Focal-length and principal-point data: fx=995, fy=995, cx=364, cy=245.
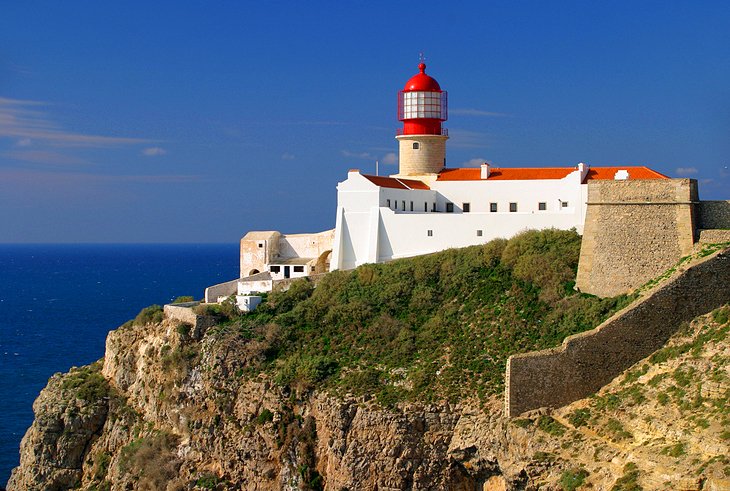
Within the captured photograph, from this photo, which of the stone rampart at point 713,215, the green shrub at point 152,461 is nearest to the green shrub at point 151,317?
the green shrub at point 152,461

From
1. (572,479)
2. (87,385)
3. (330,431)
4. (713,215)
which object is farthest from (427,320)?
(87,385)

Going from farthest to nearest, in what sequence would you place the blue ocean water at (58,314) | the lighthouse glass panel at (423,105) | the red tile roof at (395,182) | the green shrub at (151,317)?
the blue ocean water at (58,314)
the lighthouse glass panel at (423,105)
the red tile roof at (395,182)
the green shrub at (151,317)

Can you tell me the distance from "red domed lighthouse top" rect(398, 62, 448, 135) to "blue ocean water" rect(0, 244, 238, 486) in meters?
21.5

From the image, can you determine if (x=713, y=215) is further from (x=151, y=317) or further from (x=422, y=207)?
(x=151, y=317)

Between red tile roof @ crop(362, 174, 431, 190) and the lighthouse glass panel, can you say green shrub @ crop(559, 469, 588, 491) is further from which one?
the lighthouse glass panel

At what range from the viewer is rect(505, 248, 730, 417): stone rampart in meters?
27.4

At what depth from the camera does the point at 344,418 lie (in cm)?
2997

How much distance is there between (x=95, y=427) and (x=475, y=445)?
14.9 metres

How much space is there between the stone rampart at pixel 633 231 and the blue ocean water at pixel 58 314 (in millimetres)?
24402

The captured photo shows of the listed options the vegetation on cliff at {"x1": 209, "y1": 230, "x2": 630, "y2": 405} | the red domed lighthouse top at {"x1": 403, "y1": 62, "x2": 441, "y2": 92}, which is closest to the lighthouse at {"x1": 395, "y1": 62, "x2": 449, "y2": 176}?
the red domed lighthouse top at {"x1": 403, "y1": 62, "x2": 441, "y2": 92}

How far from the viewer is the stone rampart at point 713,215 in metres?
30.9

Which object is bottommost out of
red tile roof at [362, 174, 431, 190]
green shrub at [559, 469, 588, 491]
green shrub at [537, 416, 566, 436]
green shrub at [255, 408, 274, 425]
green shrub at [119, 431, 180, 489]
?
green shrub at [119, 431, 180, 489]

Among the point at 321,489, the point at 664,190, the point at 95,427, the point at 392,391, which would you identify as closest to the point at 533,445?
the point at 392,391

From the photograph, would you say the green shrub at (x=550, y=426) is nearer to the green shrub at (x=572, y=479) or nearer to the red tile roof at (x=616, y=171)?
the green shrub at (x=572, y=479)
